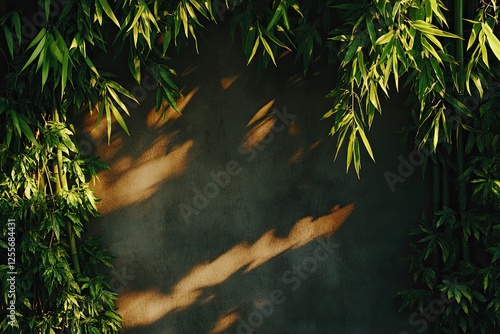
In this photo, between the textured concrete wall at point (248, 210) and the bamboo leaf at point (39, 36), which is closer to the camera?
the bamboo leaf at point (39, 36)

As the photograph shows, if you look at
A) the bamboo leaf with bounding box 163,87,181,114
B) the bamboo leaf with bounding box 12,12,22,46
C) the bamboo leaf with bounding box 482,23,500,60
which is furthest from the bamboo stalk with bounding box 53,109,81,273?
the bamboo leaf with bounding box 482,23,500,60

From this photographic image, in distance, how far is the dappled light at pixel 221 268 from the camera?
3.67m

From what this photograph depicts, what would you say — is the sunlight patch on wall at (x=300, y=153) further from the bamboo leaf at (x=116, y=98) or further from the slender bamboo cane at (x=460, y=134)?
the bamboo leaf at (x=116, y=98)

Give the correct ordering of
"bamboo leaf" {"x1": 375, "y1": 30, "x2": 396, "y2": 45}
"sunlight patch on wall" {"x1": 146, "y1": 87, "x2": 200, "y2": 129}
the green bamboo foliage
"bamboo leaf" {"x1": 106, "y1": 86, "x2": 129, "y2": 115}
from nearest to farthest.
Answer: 1. "bamboo leaf" {"x1": 375, "y1": 30, "x2": 396, "y2": 45}
2. the green bamboo foliage
3. "bamboo leaf" {"x1": 106, "y1": 86, "x2": 129, "y2": 115}
4. "sunlight patch on wall" {"x1": 146, "y1": 87, "x2": 200, "y2": 129}

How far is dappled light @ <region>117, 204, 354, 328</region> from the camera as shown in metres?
3.67

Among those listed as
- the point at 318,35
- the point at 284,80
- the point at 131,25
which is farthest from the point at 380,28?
the point at 131,25

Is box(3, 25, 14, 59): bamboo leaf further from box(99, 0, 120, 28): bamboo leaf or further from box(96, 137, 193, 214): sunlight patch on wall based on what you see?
box(96, 137, 193, 214): sunlight patch on wall

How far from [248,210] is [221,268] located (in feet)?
1.08

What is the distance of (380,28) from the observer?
3166 mm

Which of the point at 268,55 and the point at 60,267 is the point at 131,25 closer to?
the point at 268,55

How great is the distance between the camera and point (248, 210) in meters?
3.67

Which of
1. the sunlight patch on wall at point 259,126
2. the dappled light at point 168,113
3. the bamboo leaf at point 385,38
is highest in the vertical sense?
the dappled light at point 168,113

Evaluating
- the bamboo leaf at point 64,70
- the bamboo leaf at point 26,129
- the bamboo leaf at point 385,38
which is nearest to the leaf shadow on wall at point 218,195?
the bamboo leaf at point 26,129

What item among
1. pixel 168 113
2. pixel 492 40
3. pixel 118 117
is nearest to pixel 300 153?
pixel 168 113
